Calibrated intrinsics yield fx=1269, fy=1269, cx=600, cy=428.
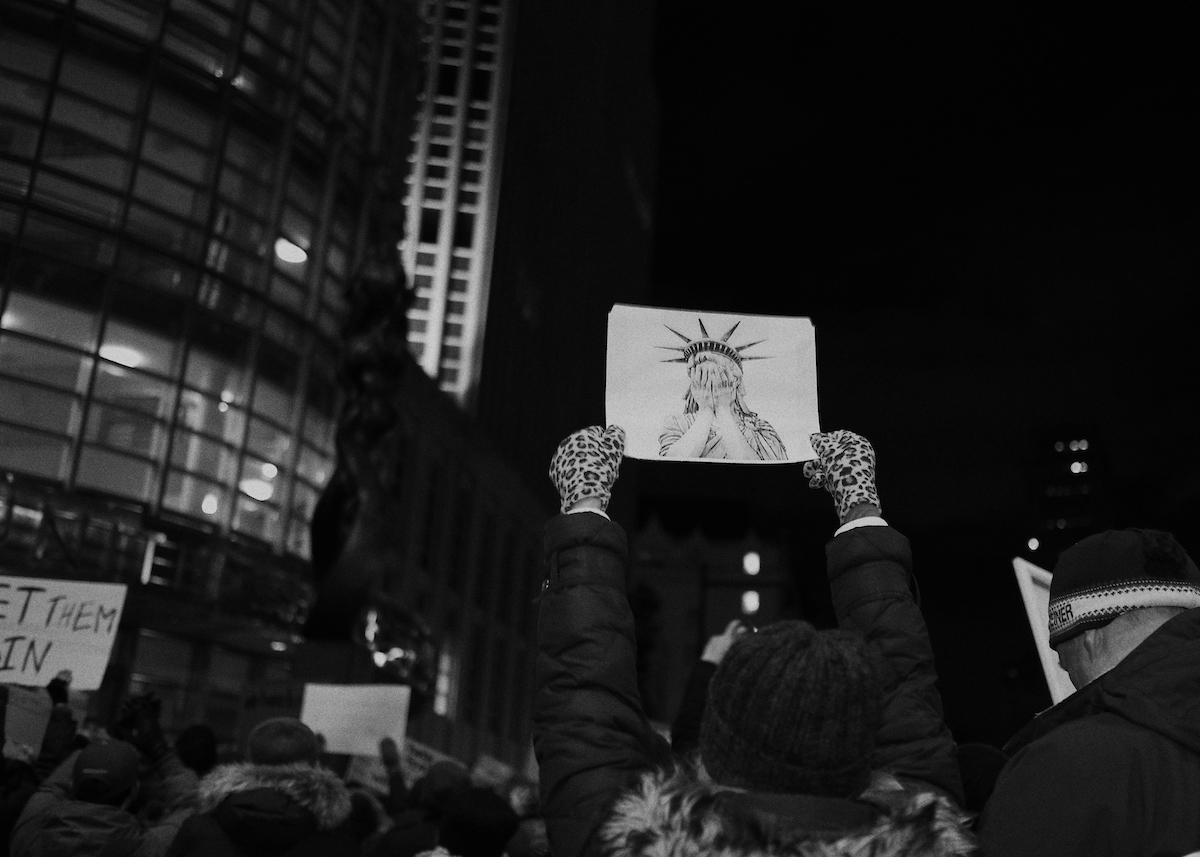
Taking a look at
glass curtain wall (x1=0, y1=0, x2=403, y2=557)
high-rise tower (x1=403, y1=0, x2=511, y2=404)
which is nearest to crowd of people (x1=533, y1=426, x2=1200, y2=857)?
glass curtain wall (x1=0, y1=0, x2=403, y2=557)

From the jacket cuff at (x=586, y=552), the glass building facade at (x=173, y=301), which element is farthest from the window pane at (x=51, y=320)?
the jacket cuff at (x=586, y=552)

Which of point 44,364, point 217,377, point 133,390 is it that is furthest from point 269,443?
point 44,364

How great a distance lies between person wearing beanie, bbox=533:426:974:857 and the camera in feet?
6.34

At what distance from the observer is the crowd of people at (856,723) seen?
1.94m

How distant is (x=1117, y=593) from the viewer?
2475mm

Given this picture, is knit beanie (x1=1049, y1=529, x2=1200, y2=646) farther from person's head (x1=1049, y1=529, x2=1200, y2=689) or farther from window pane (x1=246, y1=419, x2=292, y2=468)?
window pane (x1=246, y1=419, x2=292, y2=468)

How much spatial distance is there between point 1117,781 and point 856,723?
44 cm

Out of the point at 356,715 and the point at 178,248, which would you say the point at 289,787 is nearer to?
the point at 356,715

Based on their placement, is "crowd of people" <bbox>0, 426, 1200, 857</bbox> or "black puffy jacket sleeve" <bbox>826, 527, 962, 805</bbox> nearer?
Result: "crowd of people" <bbox>0, 426, 1200, 857</bbox>

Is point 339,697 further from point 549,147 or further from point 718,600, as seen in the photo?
point 718,600

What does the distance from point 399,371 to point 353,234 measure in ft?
76.2

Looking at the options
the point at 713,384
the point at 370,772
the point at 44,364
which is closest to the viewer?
the point at 713,384

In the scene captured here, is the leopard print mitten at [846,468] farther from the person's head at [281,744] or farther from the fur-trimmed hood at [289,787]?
the person's head at [281,744]

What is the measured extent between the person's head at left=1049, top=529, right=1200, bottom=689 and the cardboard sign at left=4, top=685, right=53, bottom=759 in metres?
5.08
